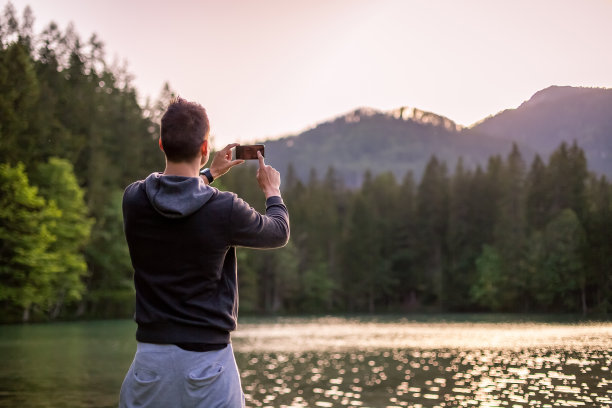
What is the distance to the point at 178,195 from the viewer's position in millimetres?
2539

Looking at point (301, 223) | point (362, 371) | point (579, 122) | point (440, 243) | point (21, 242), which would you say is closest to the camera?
point (579, 122)

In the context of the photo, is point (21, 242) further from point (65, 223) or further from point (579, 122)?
point (579, 122)

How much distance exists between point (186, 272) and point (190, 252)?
7 cm

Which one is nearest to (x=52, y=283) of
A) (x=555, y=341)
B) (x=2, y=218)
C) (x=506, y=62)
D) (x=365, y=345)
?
(x=2, y=218)

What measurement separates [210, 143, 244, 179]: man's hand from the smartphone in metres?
0.03

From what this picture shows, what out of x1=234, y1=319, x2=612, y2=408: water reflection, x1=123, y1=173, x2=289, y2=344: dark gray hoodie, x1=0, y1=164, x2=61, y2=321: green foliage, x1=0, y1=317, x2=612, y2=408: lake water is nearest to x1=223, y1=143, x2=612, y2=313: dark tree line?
x1=0, y1=164, x2=61, y2=321: green foliage

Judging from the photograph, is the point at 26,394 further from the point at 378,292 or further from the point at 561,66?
the point at 378,292

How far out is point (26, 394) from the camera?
1477 cm

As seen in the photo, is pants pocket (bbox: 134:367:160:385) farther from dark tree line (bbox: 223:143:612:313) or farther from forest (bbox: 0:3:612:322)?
dark tree line (bbox: 223:143:612:313)

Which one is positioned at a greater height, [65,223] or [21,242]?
[65,223]

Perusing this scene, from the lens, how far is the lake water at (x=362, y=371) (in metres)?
15.6

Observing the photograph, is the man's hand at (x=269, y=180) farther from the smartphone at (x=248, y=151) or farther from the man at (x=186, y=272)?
the man at (x=186, y=272)

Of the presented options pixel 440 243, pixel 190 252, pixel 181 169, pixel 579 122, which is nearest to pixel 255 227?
pixel 190 252

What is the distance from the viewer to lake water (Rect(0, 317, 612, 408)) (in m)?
15.6
